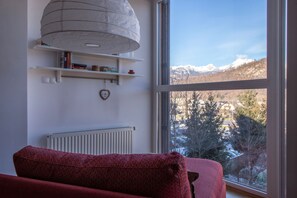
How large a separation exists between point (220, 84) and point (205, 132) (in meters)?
0.79

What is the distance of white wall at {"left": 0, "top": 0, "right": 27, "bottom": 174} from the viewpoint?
2.41 metres

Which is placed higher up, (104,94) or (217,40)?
(217,40)

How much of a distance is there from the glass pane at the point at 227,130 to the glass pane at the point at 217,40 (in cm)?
27

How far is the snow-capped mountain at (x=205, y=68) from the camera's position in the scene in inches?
115

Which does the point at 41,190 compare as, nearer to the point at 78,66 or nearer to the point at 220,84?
the point at 78,66

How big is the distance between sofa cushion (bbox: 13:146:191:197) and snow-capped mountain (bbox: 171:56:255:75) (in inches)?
91.0

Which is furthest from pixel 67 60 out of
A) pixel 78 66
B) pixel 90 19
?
pixel 90 19

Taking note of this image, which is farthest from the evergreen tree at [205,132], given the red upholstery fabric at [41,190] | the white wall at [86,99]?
the red upholstery fabric at [41,190]

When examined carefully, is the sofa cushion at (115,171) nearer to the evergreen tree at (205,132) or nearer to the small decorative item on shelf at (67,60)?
the small decorative item on shelf at (67,60)

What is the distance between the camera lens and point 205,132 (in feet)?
11.2

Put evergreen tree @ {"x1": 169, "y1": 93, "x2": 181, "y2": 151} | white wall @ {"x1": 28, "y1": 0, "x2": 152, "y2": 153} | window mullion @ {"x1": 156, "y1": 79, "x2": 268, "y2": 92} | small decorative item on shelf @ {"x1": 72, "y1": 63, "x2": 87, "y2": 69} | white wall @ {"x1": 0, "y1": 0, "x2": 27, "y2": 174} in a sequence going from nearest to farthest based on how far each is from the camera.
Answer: white wall @ {"x1": 0, "y1": 0, "x2": 27, "y2": 174}, window mullion @ {"x1": 156, "y1": 79, "x2": 268, "y2": 92}, white wall @ {"x1": 28, "y1": 0, "x2": 152, "y2": 153}, small decorative item on shelf @ {"x1": 72, "y1": 63, "x2": 87, "y2": 69}, evergreen tree @ {"x1": 169, "y1": 93, "x2": 181, "y2": 151}

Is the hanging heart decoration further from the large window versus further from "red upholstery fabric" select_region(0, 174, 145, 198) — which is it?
"red upholstery fabric" select_region(0, 174, 145, 198)

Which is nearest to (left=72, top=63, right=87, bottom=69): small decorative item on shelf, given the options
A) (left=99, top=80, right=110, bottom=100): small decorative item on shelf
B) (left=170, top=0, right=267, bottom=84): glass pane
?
(left=99, top=80, right=110, bottom=100): small decorative item on shelf

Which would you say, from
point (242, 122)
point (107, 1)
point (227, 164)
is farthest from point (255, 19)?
point (107, 1)
